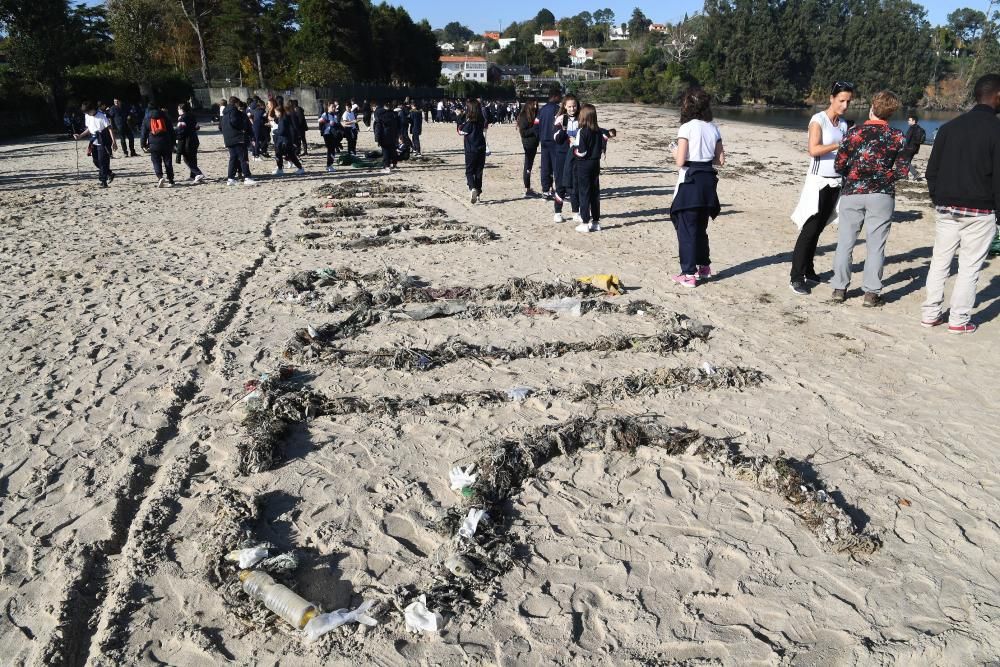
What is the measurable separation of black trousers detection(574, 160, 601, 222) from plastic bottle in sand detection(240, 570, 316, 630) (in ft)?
26.5

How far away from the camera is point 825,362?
17.6 ft

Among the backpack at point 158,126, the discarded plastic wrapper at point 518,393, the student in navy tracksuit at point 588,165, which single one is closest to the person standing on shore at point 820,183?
the student in navy tracksuit at point 588,165

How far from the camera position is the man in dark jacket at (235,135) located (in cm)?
1446

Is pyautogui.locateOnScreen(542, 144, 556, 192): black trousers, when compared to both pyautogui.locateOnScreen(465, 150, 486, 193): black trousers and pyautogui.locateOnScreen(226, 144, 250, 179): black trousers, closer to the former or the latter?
pyautogui.locateOnScreen(465, 150, 486, 193): black trousers

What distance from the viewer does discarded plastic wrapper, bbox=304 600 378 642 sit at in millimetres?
2738

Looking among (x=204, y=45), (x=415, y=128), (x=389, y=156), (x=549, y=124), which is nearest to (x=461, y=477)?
(x=549, y=124)

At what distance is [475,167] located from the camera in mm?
13148

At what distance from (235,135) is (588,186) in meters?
9.00

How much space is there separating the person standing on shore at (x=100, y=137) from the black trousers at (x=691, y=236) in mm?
13093

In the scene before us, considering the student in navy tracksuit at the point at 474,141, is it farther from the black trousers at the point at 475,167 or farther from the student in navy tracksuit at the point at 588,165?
the student in navy tracksuit at the point at 588,165

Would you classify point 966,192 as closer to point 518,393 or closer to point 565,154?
point 518,393

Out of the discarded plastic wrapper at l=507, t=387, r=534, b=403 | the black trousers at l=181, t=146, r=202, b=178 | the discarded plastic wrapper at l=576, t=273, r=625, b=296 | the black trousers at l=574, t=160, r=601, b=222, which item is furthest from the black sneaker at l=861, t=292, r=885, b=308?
the black trousers at l=181, t=146, r=202, b=178

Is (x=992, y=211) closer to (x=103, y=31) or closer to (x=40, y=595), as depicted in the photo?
(x=40, y=595)

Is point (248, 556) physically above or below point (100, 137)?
below
